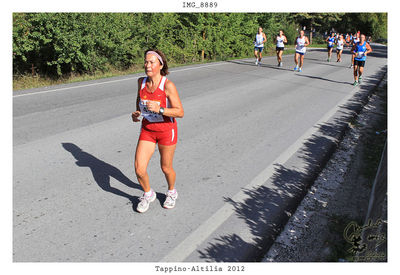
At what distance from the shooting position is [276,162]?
5543 millimetres

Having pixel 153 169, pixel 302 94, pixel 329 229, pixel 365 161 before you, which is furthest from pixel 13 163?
pixel 302 94

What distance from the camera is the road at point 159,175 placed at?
3484mm

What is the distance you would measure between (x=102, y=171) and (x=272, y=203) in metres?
2.53

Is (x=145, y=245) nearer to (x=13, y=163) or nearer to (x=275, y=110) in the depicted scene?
(x=13, y=163)

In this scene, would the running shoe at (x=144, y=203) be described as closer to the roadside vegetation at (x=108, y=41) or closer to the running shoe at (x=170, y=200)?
the running shoe at (x=170, y=200)

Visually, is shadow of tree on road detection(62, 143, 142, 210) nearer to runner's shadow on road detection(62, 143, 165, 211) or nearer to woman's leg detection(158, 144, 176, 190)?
runner's shadow on road detection(62, 143, 165, 211)

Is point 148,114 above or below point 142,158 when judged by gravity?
above

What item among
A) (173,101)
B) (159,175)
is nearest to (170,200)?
(159,175)

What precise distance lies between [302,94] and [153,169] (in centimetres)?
718

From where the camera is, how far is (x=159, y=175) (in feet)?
16.4

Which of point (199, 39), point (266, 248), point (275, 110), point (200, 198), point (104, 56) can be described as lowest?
point (266, 248)

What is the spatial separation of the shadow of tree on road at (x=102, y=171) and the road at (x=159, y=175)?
2cm

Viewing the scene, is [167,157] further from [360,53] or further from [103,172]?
[360,53]

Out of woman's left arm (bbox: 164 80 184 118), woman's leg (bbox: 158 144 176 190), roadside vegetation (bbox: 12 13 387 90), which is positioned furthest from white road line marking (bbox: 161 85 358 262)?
→ roadside vegetation (bbox: 12 13 387 90)
